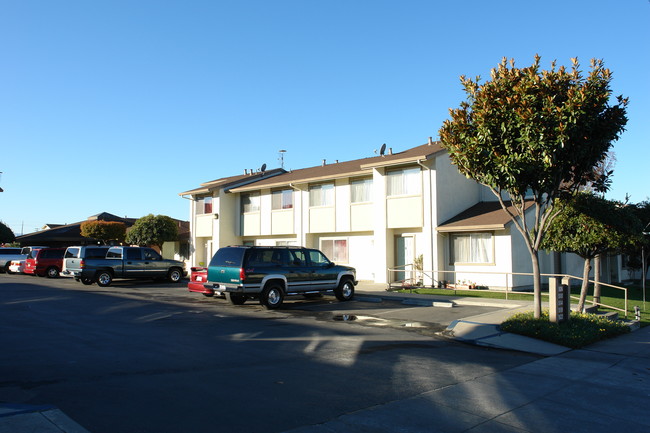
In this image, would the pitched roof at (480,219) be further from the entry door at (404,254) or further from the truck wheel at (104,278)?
the truck wheel at (104,278)

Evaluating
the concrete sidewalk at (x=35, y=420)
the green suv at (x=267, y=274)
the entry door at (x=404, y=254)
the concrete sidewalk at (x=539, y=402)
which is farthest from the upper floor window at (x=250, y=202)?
the concrete sidewalk at (x=35, y=420)

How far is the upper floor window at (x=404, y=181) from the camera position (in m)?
22.9

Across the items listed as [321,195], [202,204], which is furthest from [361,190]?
[202,204]

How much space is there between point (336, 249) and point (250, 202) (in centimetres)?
745

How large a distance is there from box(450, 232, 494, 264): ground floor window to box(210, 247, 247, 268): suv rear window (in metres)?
10.8

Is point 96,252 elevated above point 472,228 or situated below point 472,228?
below

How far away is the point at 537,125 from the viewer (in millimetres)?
10352

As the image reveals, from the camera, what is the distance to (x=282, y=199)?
97.2 ft

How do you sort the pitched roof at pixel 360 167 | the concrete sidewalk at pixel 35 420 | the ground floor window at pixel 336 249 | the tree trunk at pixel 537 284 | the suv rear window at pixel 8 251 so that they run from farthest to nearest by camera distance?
the suv rear window at pixel 8 251, the ground floor window at pixel 336 249, the pitched roof at pixel 360 167, the tree trunk at pixel 537 284, the concrete sidewalk at pixel 35 420

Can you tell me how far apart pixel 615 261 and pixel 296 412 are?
95.4 ft

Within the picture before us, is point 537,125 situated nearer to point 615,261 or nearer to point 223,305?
point 223,305

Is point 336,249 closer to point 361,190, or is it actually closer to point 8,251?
point 361,190

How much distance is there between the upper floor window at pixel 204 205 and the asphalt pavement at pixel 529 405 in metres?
26.1

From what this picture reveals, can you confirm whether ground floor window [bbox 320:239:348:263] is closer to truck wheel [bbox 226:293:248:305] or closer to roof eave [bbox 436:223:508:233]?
roof eave [bbox 436:223:508:233]
